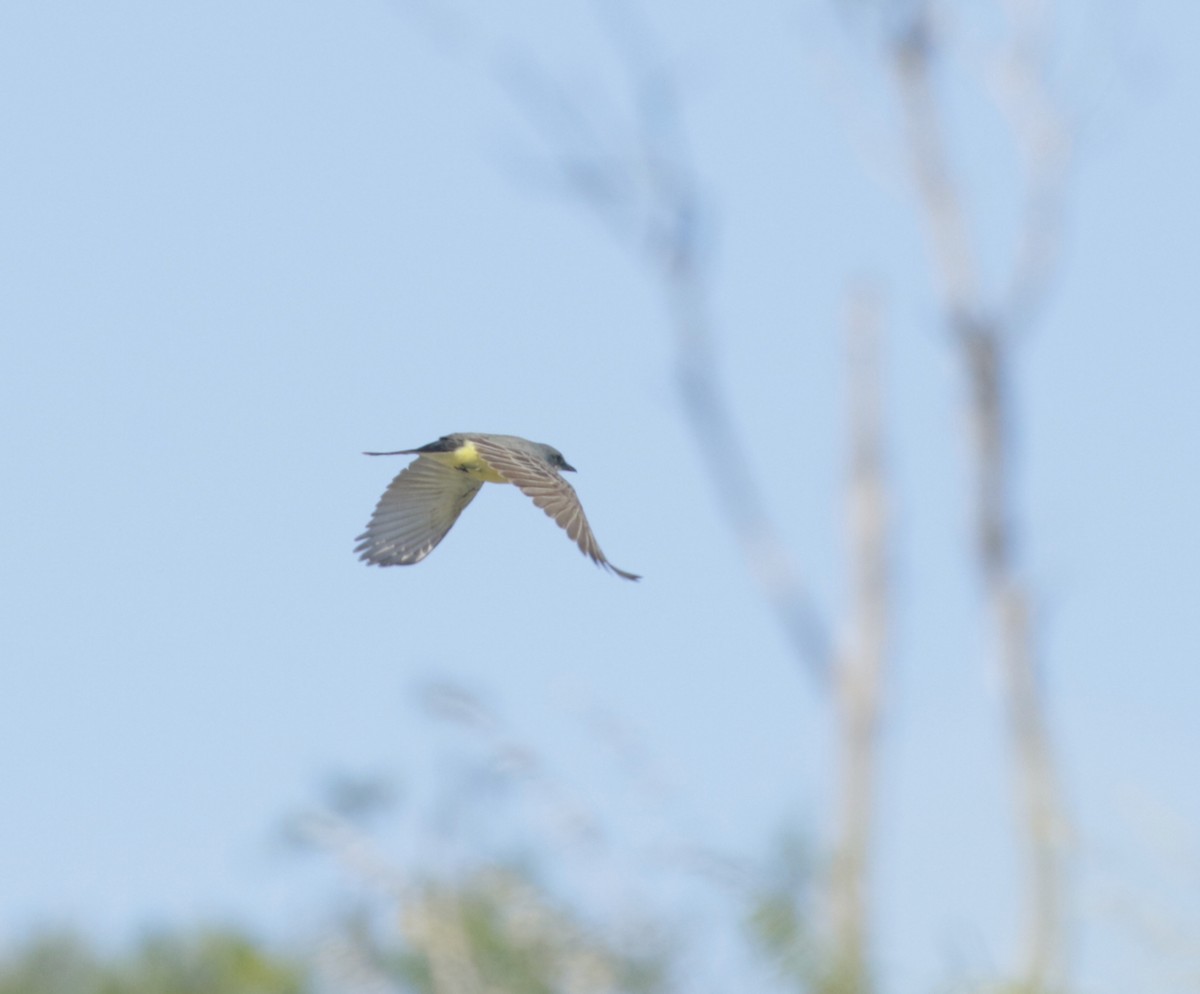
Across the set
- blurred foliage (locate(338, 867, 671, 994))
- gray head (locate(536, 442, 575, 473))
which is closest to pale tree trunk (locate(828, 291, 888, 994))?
blurred foliage (locate(338, 867, 671, 994))

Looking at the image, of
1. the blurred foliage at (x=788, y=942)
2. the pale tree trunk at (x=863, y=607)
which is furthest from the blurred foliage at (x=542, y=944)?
the pale tree trunk at (x=863, y=607)

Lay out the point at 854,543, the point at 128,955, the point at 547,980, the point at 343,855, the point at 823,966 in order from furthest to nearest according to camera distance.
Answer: the point at 128,955, the point at 854,543, the point at 547,980, the point at 343,855, the point at 823,966

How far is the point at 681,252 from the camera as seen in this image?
10898 mm

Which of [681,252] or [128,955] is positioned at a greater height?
[681,252]

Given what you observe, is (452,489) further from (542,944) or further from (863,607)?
(863,607)

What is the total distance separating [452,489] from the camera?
4.07 metres

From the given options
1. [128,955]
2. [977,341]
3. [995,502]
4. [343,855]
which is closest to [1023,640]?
[995,502]

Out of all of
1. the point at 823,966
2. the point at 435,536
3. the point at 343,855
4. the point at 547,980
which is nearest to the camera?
the point at 435,536

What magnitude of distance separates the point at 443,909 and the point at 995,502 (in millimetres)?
6234

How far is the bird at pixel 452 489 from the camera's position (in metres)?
3.19

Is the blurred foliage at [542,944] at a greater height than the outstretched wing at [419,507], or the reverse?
the outstretched wing at [419,507]

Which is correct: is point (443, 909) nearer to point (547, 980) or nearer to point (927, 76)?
point (547, 980)

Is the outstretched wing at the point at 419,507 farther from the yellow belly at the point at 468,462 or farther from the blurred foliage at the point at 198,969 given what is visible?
the blurred foliage at the point at 198,969

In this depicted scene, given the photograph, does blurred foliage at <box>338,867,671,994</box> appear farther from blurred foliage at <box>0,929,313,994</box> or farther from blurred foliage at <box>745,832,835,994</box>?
blurred foliage at <box>0,929,313,994</box>
